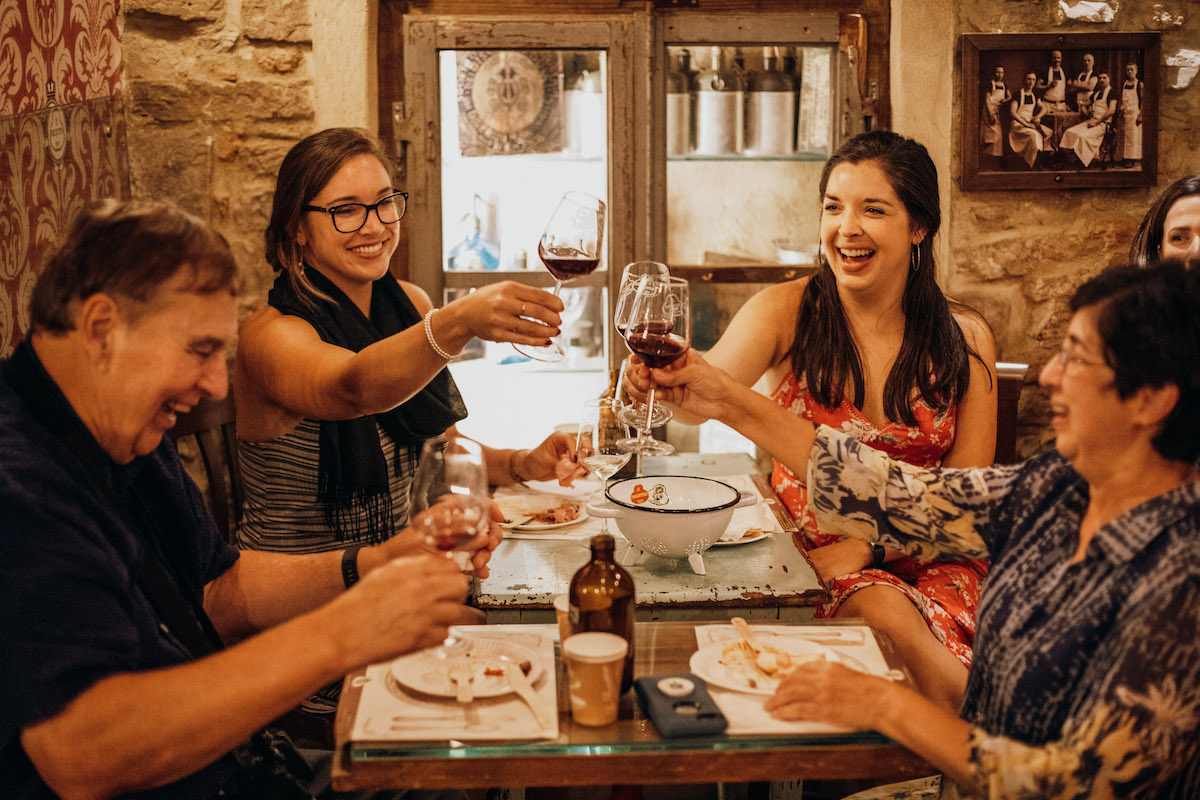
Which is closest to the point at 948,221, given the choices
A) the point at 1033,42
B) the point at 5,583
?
the point at 1033,42

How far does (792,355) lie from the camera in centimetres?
265

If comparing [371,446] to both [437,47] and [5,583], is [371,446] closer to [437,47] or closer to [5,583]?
[5,583]

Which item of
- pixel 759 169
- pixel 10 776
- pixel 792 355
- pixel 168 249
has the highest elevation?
pixel 759 169

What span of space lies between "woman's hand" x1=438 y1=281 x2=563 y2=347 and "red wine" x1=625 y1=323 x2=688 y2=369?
0.14 m

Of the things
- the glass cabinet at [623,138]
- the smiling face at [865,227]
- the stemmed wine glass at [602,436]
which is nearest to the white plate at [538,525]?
the stemmed wine glass at [602,436]

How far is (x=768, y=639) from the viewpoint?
155 centimetres

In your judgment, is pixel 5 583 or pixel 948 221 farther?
pixel 948 221

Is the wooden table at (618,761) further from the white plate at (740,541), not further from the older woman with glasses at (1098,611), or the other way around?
the white plate at (740,541)

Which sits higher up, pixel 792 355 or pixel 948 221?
pixel 948 221

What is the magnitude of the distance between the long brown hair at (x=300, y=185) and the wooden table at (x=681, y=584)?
890 mm

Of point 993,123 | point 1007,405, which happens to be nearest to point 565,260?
point 1007,405

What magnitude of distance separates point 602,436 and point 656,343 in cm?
28

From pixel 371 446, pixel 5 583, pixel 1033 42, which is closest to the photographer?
pixel 5 583

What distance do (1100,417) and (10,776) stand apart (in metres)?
1.36
